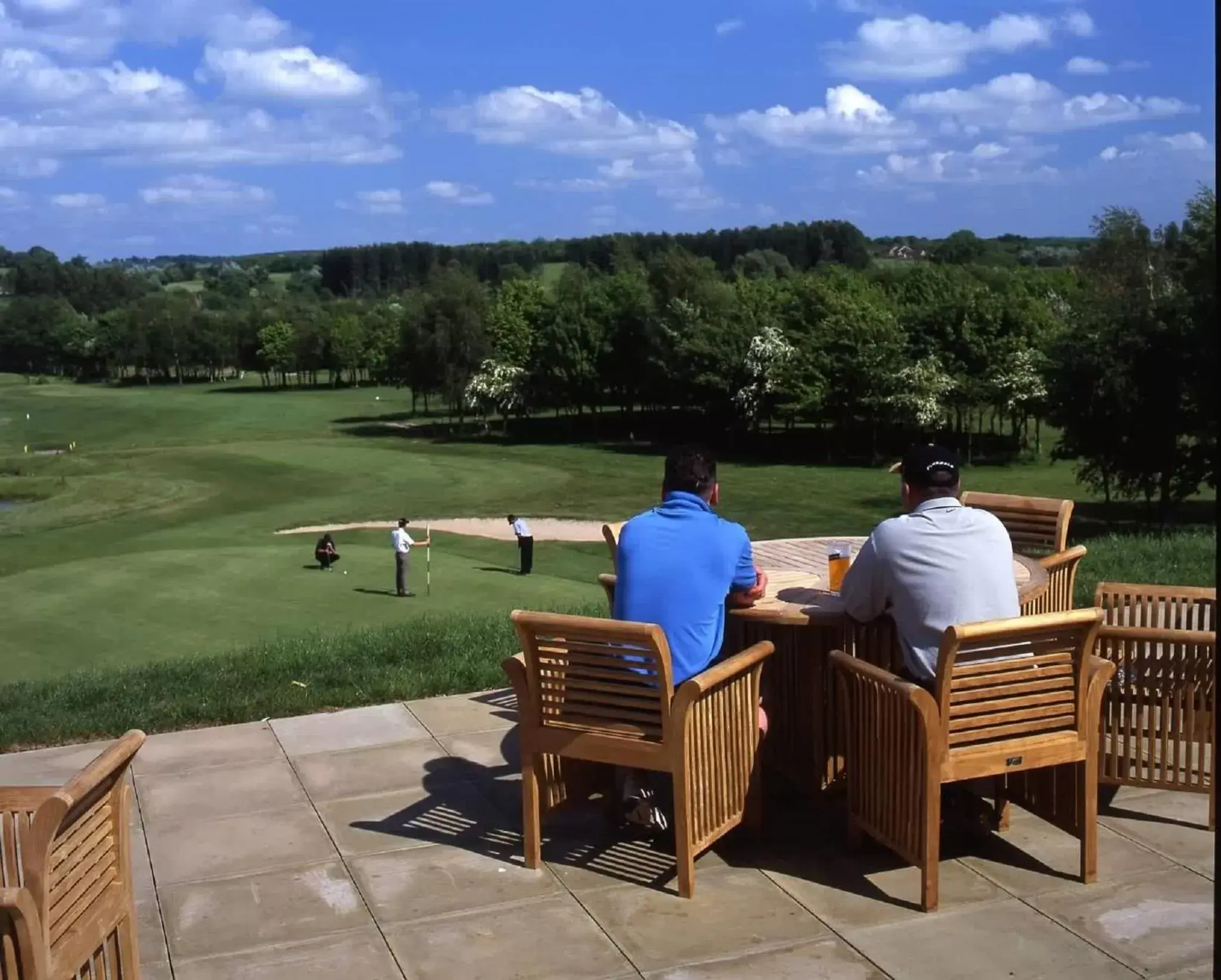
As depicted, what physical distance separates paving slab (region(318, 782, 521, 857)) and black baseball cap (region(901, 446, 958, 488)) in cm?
199

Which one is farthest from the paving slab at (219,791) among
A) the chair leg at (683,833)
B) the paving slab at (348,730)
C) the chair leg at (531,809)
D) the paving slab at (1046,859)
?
the paving slab at (1046,859)

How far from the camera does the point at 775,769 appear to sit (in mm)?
5422

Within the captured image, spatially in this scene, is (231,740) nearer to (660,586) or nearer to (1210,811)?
(660,586)

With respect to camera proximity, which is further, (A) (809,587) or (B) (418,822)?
(A) (809,587)

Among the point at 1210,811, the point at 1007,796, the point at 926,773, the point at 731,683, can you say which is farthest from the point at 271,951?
the point at 1210,811

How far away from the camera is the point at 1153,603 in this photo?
578cm

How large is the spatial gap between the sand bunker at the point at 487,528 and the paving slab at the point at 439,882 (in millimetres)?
27581

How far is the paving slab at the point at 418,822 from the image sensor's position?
16.3 feet

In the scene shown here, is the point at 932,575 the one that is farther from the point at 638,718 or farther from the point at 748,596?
the point at 638,718

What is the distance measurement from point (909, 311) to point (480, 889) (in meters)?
65.4

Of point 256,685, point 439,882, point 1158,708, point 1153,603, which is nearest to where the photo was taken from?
point 439,882

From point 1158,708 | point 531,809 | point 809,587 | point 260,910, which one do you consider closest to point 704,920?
point 531,809

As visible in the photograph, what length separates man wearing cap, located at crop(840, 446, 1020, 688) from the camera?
14.8 feet

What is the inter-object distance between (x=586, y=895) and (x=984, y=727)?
1.45 metres
